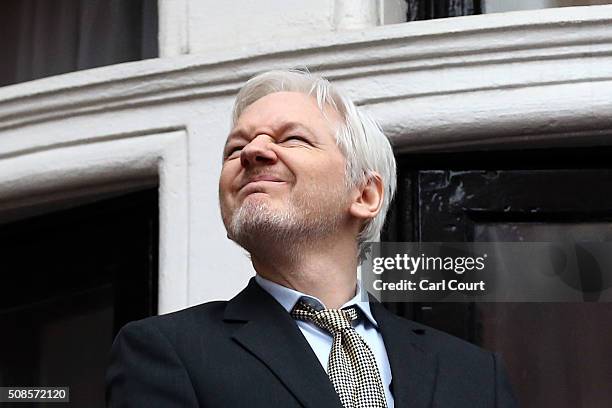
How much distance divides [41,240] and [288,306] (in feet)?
3.97

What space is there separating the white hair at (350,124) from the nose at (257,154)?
0.13 meters


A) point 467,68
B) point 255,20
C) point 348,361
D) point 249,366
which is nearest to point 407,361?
point 348,361

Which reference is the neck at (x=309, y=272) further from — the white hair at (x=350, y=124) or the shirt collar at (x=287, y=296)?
the white hair at (x=350, y=124)

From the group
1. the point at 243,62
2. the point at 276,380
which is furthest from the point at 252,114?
the point at 243,62

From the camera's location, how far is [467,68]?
2707mm

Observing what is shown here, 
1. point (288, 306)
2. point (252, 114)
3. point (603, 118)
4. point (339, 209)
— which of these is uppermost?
point (603, 118)

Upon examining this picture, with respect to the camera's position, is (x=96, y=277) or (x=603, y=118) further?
(x=96, y=277)

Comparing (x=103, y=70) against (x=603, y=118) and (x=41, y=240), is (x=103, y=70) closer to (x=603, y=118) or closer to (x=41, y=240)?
(x=41, y=240)

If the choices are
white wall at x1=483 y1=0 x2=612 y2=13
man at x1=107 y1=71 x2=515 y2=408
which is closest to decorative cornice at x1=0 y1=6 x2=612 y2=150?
white wall at x1=483 y1=0 x2=612 y2=13

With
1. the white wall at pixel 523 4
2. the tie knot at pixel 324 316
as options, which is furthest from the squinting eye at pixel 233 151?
the white wall at pixel 523 4

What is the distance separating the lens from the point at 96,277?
3.04 meters

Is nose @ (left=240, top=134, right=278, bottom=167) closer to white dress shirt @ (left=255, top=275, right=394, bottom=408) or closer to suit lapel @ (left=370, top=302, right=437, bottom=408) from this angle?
white dress shirt @ (left=255, top=275, right=394, bottom=408)

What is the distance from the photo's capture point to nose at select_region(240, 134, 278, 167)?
2.09m

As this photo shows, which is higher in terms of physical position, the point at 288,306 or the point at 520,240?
the point at 520,240
